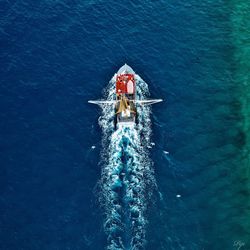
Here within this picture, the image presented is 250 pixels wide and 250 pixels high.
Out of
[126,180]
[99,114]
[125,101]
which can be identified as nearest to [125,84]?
[125,101]

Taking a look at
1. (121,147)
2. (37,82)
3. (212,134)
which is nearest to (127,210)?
(121,147)

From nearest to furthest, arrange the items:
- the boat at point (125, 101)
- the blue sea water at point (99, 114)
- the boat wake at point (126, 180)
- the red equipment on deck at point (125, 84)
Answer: the boat wake at point (126, 180) < the blue sea water at point (99, 114) < the boat at point (125, 101) < the red equipment on deck at point (125, 84)

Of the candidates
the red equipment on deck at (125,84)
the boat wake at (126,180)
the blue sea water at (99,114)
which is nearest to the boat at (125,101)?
the red equipment on deck at (125,84)

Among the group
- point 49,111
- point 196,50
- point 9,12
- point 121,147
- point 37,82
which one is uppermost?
point 9,12

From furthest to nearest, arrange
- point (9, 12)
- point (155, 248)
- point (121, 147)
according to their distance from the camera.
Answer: point (9, 12)
point (121, 147)
point (155, 248)

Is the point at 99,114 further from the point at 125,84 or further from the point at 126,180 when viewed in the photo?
the point at 126,180

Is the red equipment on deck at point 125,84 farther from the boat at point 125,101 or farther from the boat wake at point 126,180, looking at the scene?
the boat wake at point 126,180

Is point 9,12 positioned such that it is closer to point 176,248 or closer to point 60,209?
point 60,209
